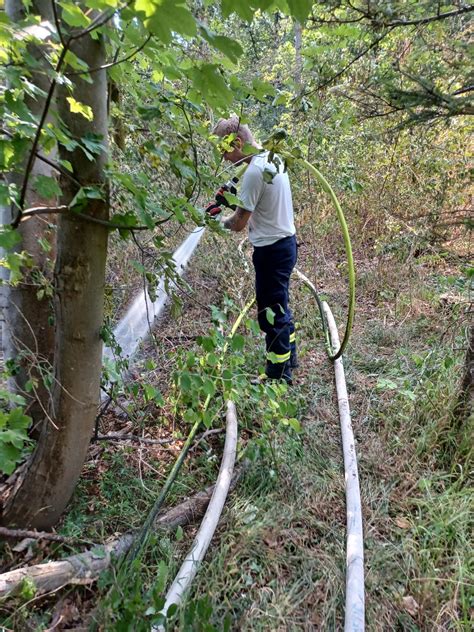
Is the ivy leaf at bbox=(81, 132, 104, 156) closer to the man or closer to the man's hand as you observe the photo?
the man

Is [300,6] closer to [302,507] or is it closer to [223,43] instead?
[223,43]

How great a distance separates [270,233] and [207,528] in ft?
6.34

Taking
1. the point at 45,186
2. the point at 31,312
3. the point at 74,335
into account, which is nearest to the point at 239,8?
the point at 45,186

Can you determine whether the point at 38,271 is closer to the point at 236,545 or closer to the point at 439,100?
the point at 236,545

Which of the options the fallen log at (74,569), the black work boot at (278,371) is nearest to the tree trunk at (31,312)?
the fallen log at (74,569)

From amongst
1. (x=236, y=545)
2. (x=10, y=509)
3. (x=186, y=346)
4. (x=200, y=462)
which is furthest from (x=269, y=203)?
(x=10, y=509)

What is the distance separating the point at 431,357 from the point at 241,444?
1.79 meters

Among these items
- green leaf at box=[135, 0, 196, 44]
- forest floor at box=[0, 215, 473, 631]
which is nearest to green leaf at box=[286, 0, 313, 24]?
green leaf at box=[135, 0, 196, 44]

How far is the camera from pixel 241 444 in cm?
245

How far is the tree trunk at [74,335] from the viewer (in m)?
1.33

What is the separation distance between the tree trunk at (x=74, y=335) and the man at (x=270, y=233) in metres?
1.32

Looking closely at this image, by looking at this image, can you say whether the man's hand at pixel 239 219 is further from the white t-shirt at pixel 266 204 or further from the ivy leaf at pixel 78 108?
the ivy leaf at pixel 78 108

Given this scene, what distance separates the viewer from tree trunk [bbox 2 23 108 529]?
4.38 feet

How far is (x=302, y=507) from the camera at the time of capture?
2.16 meters
